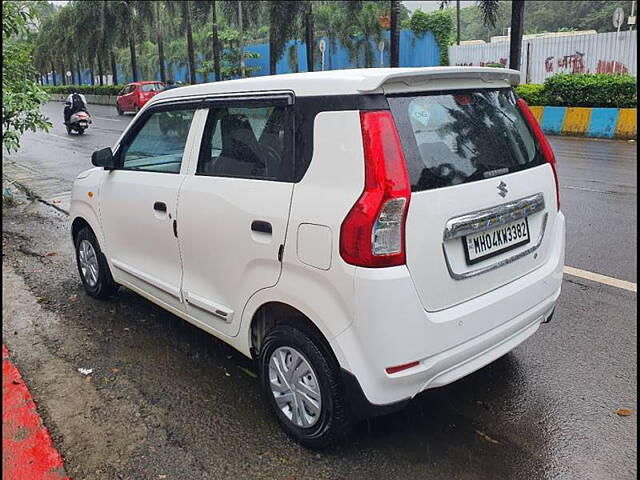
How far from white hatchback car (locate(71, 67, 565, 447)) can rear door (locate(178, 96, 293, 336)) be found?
0.03ft

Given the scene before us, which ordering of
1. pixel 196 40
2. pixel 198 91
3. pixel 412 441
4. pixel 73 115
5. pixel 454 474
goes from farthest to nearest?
pixel 196 40 < pixel 73 115 < pixel 198 91 < pixel 412 441 < pixel 454 474

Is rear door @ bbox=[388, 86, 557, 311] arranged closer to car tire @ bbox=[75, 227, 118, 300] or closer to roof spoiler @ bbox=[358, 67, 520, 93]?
roof spoiler @ bbox=[358, 67, 520, 93]

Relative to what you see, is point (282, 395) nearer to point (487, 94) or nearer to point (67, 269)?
point (487, 94)

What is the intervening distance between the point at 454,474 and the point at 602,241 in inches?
168

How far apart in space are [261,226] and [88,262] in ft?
8.92

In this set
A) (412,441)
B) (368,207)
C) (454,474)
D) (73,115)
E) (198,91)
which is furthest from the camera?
(73,115)

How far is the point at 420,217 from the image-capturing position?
261 cm

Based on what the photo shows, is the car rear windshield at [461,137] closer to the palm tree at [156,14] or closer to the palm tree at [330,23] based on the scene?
the palm tree at [330,23]

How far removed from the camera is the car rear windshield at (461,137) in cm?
271


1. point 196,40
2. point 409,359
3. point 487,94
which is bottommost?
point 409,359

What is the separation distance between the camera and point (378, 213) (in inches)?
100

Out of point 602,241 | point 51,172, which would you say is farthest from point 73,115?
point 602,241

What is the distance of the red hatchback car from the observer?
31.0m

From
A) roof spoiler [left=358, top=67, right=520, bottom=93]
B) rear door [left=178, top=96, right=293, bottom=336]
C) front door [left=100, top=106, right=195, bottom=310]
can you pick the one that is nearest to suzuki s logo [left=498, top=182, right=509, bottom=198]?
roof spoiler [left=358, top=67, right=520, bottom=93]
